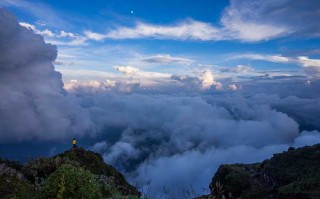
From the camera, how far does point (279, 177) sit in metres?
88.9

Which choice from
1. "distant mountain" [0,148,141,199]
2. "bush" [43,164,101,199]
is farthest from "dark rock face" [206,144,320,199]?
"bush" [43,164,101,199]

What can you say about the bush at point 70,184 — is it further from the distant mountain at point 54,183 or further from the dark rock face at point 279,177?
the dark rock face at point 279,177

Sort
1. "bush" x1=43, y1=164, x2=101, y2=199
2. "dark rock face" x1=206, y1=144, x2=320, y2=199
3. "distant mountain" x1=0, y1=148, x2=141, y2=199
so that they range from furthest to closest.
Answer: "dark rock face" x1=206, y1=144, x2=320, y2=199 < "distant mountain" x1=0, y1=148, x2=141, y2=199 < "bush" x1=43, y1=164, x2=101, y2=199

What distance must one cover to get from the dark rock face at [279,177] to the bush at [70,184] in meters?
55.3

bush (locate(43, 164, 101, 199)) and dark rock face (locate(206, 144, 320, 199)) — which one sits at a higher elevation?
bush (locate(43, 164, 101, 199))

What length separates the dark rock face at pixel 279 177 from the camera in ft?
232

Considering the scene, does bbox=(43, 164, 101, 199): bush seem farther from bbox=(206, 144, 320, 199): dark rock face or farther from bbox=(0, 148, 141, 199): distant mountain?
bbox=(206, 144, 320, 199): dark rock face

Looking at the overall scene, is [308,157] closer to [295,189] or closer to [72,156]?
[295,189]

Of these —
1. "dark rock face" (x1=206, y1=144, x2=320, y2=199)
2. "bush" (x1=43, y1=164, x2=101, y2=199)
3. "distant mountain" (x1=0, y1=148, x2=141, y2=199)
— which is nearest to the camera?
"bush" (x1=43, y1=164, x2=101, y2=199)

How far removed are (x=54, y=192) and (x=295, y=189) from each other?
228 feet

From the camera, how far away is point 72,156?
3538 cm

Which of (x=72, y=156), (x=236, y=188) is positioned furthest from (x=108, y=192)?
(x=236, y=188)

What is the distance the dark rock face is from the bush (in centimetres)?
5534

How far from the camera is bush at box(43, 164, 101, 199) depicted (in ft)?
35.1
